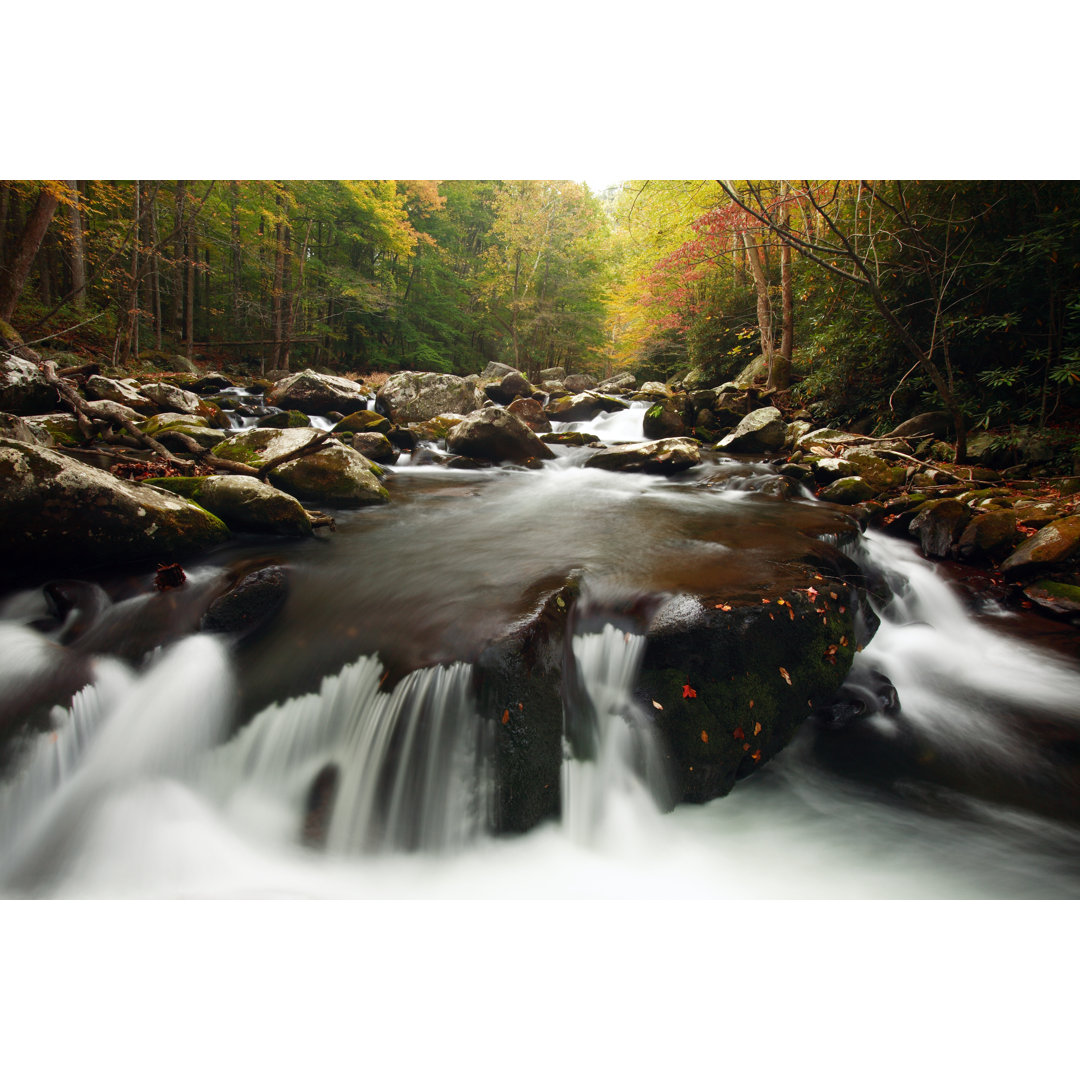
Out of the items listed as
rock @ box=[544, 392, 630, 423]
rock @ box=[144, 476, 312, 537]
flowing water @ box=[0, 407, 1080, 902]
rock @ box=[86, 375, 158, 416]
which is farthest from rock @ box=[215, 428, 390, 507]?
rock @ box=[544, 392, 630, 423]

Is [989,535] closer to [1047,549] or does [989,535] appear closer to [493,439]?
[1047,549]

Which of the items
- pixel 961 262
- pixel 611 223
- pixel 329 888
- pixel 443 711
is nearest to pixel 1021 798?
pixel 443 711

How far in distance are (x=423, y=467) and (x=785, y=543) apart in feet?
18.2

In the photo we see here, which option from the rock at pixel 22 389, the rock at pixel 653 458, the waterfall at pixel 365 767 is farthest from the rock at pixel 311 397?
the waterfall at pixel 365 767

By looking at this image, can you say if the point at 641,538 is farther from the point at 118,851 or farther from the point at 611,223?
the point at 611,223

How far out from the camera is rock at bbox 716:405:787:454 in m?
8.54

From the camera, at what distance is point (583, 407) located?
43.1 feet

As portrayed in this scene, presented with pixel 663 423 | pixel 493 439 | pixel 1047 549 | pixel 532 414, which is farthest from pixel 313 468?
pixel 663 423

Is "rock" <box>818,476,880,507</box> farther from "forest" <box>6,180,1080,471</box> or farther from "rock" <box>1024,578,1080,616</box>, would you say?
"rock" <box>1024,578,1080,616</box>

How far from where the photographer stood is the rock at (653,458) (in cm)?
754

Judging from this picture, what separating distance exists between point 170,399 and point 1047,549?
11201 mm

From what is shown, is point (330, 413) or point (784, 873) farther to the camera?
point (330, 413)

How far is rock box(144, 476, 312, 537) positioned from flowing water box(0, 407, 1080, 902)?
731 millimetres

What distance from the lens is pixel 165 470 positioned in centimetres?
479
